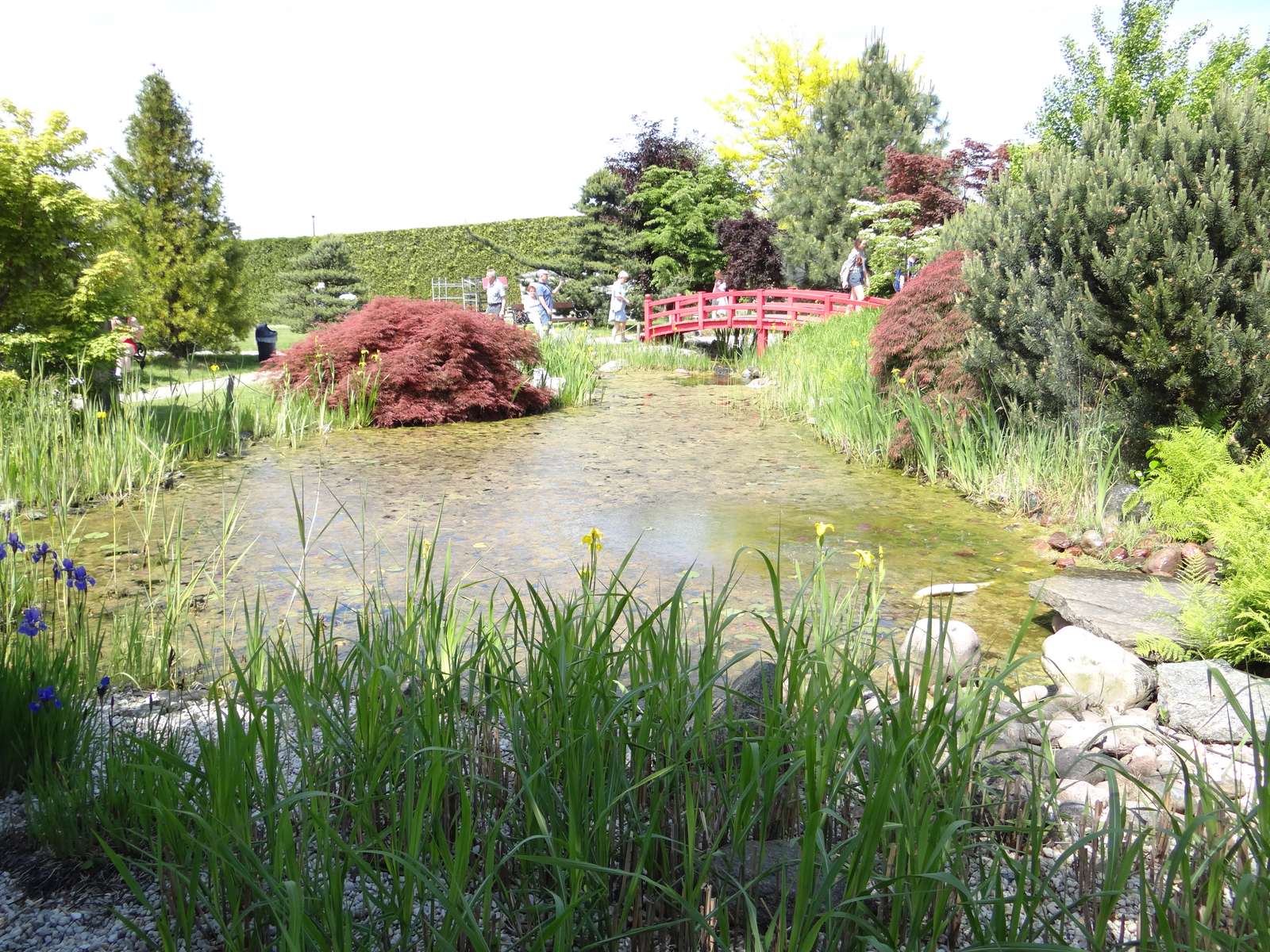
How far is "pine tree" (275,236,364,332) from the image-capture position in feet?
64.4

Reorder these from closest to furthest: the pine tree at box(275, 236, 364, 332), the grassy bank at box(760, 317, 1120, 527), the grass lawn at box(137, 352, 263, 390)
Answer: the grassy bank at box(760, 317, 1120, 527) → the grass lawn at box(137, 352, 263, 390) → the pine tree at box(275, 236, 364, 332)

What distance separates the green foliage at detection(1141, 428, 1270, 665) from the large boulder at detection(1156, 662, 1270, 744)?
0.14 metres

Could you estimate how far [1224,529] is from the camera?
147 inches

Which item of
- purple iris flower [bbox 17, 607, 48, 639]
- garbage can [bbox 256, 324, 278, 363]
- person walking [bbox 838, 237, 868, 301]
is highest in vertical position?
person walking [bbox 838, 237, 868, 301]

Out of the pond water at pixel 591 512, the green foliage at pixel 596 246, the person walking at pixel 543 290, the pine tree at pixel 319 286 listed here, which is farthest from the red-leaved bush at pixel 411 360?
the green foliage at pixel 596 246

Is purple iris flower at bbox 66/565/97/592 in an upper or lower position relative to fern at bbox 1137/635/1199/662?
upper

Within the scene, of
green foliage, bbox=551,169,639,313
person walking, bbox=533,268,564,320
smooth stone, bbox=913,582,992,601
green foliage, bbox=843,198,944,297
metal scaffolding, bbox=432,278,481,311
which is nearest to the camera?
smooth stone, bbox=913,582,992,601

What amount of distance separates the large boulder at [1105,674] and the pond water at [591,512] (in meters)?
0.58

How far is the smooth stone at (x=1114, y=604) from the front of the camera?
3904mm

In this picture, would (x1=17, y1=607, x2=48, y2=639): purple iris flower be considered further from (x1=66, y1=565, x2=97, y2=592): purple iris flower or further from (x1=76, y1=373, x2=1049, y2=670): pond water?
(x1=76, y1=373, x2=1049, y2=670): pond water

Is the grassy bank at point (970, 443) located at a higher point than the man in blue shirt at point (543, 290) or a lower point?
lower

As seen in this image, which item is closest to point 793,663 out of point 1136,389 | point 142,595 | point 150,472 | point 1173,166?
point 142,595

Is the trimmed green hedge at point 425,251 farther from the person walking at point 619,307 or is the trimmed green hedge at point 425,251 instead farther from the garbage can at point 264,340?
the garbage can at point 264,340

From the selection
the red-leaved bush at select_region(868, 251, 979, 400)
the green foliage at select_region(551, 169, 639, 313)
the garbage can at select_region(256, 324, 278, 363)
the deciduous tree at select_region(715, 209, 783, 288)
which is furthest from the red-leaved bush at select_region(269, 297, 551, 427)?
the deciduous tree at select_region(715, 209, 783, 288)
